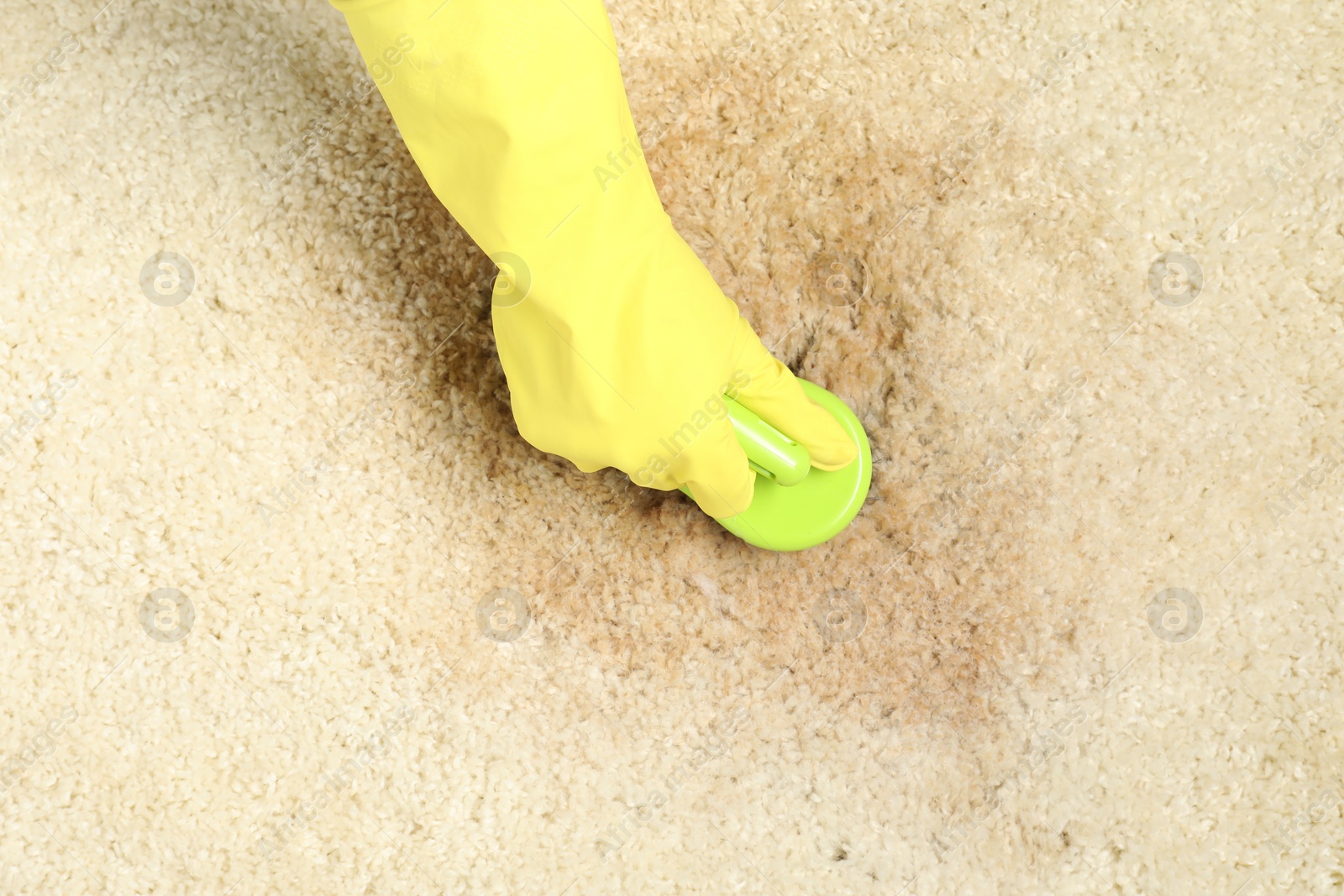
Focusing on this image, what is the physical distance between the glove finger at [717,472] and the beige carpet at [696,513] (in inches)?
3.1

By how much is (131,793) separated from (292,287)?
1.37 ft

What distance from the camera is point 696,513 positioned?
2.59 ft

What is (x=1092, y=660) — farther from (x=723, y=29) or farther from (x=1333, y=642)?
(x=723, y=29)

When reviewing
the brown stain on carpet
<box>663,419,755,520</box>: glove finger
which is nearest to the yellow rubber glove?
<box>663,419,755,520</box>: glove finger

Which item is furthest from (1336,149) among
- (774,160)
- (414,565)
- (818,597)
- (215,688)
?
(215,688)

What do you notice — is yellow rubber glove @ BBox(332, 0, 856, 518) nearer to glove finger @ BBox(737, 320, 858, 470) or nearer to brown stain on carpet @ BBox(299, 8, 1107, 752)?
glove finger @ BBox(737, 320, 858, 470)

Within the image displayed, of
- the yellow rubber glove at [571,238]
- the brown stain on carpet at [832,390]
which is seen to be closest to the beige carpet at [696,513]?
the brown stain on carpet at [832,390]

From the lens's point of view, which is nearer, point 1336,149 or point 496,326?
point 496,326

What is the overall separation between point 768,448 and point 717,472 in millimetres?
61

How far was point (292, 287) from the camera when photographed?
0.75m

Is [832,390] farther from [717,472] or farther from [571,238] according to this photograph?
[571,238]

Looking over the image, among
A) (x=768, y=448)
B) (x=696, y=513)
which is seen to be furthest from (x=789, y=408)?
(x=696, y=513)

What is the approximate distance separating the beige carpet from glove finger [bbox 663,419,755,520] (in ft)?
0.26

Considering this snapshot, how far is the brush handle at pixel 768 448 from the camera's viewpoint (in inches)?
27.8
